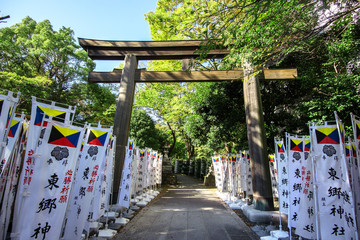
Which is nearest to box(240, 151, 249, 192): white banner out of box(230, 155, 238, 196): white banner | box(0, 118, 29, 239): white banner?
box(230, 155, 238, 196): white banner

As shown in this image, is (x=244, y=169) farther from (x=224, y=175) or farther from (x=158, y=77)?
(x=158, y=77)

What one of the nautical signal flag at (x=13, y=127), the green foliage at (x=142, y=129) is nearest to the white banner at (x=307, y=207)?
the nautical signal flag at (x=13, y=127)

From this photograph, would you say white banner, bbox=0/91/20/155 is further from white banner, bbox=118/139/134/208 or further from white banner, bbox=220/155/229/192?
white banner, bbox=220/155/229/192

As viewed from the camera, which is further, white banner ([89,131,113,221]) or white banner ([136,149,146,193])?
white banner ([136,149,146,193])

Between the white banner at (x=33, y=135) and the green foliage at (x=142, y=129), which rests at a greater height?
the green foliage at (x=142, y=129)

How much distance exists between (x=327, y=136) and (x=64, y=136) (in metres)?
4.31

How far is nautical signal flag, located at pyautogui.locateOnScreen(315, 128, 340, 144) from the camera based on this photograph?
3.20 meters

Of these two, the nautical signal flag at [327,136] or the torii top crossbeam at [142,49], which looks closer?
the nautical signal flag at [327,136]

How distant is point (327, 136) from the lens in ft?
10.6

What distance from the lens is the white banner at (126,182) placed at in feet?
19.7

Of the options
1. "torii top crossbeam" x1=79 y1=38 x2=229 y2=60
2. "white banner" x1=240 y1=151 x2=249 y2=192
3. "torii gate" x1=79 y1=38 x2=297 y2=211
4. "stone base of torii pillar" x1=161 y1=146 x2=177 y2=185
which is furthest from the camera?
"stone base of torii pillar" x1=161 y1=146 x2=177 y2=185

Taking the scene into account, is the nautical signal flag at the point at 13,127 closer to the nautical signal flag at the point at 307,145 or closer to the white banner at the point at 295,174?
the white banner at the point at 295,174

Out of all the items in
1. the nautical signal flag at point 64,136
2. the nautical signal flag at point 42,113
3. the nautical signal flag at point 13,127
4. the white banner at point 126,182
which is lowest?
the white banner at point 126,182

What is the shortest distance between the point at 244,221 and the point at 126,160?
13.8 ft
